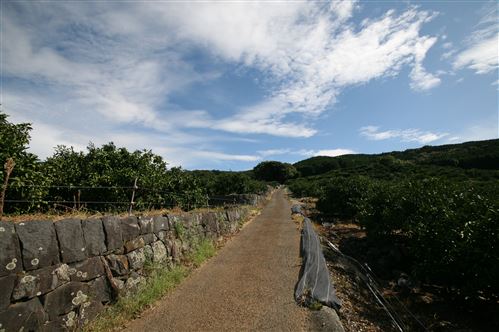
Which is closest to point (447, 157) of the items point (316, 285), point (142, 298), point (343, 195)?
point (343, 195)

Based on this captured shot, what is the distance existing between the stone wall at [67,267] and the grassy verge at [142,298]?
0.56 ft

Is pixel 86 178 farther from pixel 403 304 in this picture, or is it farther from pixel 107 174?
pixel 403 304

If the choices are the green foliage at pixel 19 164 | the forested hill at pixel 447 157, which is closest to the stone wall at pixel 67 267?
the green foliage at pixel 19 164

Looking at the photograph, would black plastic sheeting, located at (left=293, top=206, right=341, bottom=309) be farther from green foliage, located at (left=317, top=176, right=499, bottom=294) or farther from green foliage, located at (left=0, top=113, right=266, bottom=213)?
green foliage, located at (left=0, top=113, right=266, bottom=213)

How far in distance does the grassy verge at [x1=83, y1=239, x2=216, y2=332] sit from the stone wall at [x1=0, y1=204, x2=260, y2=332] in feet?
0.56

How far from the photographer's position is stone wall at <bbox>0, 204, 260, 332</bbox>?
4.43 metres

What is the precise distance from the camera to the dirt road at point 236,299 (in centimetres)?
621

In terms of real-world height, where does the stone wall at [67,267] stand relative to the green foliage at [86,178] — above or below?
below

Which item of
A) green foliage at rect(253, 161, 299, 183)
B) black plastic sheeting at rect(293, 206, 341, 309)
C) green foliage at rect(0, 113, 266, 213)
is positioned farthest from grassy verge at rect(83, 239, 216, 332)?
green foliage at rect(253, 161, 299, 183)

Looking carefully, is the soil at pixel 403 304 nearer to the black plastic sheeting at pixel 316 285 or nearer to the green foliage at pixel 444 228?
the black plastic sheeting at pixel 316 285

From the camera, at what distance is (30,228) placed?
A: 480 cm

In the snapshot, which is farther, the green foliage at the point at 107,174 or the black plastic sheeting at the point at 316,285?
the green foliage at the point at 107,174

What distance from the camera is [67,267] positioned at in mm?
5406

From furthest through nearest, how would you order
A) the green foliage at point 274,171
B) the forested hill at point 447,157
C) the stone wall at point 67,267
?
1. the green foliage at point 274,171
2. the forested hill at point 447,157
3. the stone wall at point 67,267
